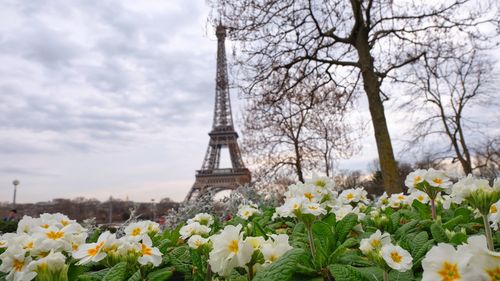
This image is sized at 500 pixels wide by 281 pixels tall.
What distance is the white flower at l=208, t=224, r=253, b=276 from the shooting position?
4.21 ft

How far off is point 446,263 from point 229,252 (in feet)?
2.27

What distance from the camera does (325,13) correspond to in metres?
9.11

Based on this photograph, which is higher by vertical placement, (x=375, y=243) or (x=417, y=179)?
(x=417, y=179)

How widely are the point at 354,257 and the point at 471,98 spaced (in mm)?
21093

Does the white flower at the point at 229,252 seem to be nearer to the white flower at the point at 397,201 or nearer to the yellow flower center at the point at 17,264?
the yellow flower center at the point at 17,264

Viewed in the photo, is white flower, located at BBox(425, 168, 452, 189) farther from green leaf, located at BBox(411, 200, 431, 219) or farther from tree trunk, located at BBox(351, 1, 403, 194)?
tree trunk, located at BBox(351, 1, 403, 194)

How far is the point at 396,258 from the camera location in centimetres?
130

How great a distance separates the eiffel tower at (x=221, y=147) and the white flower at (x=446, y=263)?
29158mm

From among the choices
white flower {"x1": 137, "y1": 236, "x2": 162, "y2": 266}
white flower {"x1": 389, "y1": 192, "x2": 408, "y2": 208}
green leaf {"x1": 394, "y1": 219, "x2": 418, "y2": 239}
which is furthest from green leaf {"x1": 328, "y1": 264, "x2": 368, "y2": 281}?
white flower {"x1": 389, "y1": 192, "x2": 408, "y2": 208}

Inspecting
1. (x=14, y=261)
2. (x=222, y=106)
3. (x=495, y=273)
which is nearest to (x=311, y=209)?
(x=495, y=273)

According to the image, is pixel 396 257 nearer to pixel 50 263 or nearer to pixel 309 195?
pixel 309 195

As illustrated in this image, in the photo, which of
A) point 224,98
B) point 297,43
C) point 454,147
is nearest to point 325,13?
point 297,43

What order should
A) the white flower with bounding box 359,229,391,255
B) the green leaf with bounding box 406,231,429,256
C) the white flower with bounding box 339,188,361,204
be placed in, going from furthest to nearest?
the white flower with bounding box 339,188,361,204
the green leaf with bounding box 406,231,429,256
the white flower with bounding box 359,229,391,255

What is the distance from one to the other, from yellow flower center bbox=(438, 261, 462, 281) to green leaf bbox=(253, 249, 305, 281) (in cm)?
43
